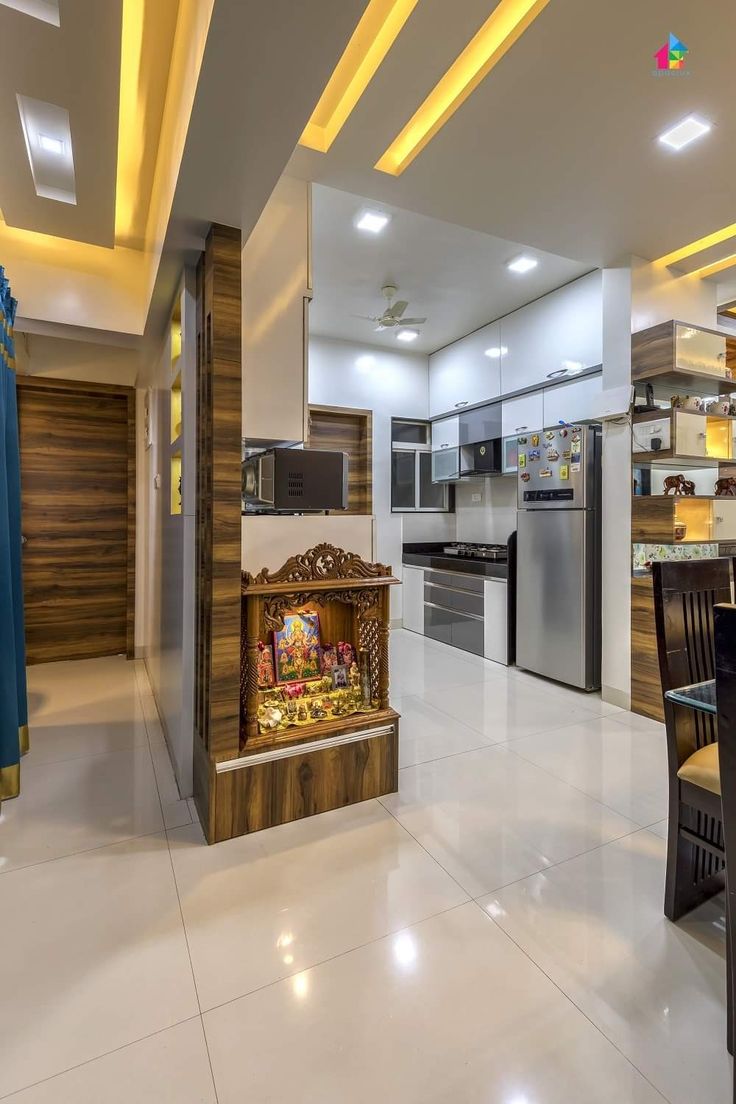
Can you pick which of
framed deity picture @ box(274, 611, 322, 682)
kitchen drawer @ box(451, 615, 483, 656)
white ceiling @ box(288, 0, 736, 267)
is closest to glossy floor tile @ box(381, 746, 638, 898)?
framed deity picture @ box(274, 611, 322, 682)

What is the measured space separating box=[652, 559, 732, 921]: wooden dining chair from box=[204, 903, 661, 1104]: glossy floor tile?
1.88 ft

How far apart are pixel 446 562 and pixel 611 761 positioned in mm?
2598

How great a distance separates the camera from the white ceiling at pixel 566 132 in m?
1.66

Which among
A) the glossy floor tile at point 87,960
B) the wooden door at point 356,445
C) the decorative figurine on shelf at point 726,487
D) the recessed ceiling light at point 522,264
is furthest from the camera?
the wooden door at point 356,445

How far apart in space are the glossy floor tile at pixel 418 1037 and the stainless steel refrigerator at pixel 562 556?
8.11ft

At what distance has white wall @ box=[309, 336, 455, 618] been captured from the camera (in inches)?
208

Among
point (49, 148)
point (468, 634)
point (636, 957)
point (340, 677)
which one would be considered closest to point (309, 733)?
point (340, 677)

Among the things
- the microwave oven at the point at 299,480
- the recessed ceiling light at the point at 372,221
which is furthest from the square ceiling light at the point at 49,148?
the recessed ceiling light at the point at 372,221

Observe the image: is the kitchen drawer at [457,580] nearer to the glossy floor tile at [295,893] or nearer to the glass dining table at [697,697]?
the glossy floor tile at [295,893]

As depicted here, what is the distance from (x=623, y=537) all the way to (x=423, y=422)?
309cm

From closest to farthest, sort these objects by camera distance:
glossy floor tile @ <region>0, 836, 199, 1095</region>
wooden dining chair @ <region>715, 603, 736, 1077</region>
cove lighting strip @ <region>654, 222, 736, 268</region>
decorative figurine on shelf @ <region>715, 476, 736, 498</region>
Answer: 1. wooden dining chair @ <region>715, 603, 736, 1077</region>
2. glossy floor tile @ <region>0, 836, 199, 1095</region>
3. cove lighting strip @ <region>654, 222, 736, 268</region>
4. decorative figurine on shelf @ <region>715, 476, 736, 498</region>

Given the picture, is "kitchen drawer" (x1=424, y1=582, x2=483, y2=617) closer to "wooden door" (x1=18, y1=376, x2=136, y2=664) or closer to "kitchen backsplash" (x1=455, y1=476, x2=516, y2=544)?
"kitchen backsplash" (x1=455, y1=476, x2=516, y2=544)

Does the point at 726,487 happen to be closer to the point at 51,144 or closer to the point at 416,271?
the point at 416,271

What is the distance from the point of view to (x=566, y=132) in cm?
210
